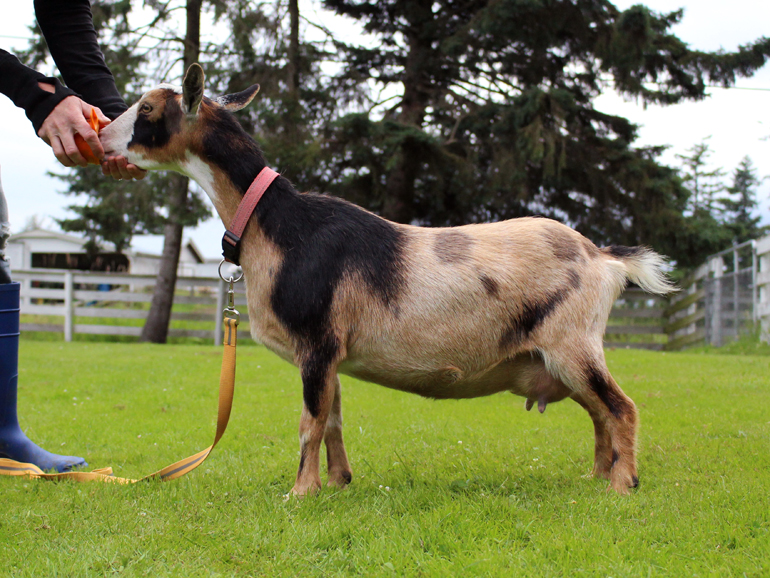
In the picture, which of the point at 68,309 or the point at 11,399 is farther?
the point at 68,309

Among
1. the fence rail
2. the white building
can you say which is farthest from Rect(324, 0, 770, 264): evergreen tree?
the white building

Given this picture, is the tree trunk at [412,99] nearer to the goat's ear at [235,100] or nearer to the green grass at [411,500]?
the green grass at [411,500]

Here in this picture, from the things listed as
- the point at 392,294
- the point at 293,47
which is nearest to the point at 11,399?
the point at 392,294

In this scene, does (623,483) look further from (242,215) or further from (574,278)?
(242,215)

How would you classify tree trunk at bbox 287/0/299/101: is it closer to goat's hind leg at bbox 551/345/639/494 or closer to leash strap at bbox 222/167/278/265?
leash strap at bbox 222/167/278/265

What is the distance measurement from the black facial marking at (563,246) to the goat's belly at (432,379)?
0.74m

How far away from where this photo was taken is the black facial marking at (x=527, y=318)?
3.24 meters

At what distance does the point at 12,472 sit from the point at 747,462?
4.35m

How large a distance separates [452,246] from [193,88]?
1.58m

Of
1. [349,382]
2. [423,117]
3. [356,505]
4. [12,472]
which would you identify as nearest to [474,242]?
[356,505]

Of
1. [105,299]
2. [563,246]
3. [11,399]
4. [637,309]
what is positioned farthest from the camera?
[637,309]

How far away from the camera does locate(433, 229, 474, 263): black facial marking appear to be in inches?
130

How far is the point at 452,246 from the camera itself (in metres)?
3.36

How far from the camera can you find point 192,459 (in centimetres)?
346
